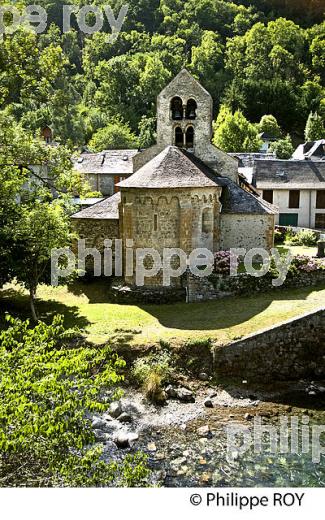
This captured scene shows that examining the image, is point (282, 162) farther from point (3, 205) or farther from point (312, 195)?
point (3, 205)

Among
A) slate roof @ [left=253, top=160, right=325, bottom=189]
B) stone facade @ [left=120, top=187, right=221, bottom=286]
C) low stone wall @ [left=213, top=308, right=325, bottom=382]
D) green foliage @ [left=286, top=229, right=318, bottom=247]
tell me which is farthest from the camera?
slate roof @ [left=253, top=160, right=325, bottom=189]

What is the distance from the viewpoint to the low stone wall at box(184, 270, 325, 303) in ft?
79.4

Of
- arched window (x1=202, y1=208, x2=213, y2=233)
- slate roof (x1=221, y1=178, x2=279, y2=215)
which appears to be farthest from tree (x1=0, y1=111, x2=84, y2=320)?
slate roof (x1=221, y1=178, x2=279, y2=215)

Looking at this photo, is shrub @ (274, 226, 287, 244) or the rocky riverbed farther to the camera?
shrub @ (274, 226, 287, 244)

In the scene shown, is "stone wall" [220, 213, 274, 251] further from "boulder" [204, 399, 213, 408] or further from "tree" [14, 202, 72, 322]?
"boulder" [204, 399, 213, 408]

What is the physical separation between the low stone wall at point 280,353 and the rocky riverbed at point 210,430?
1.65 ft

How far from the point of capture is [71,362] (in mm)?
10109

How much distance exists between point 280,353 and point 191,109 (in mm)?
16444

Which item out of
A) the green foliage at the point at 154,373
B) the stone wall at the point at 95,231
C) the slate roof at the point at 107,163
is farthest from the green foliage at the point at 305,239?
the slate roof at the point at 107,163

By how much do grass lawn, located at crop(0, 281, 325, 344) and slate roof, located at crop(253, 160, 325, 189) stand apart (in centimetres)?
1746

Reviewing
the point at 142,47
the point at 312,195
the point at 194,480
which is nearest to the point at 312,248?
the point at 312,195

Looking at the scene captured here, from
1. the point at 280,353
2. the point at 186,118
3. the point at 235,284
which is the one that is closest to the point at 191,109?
the point at 186,118

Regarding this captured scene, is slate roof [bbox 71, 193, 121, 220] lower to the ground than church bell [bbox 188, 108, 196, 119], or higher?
lower

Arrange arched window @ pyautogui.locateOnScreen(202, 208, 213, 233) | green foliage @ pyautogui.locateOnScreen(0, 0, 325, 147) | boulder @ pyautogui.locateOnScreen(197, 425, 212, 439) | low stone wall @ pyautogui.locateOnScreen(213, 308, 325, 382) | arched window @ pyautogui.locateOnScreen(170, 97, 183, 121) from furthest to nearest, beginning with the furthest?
green foliage @ pyautogui.locateOnScreen(0, 0, 325, 147), arched window @ pyautogui.locateOnScreen(170, 97, 183, 121), arched window @ pyautogui.locateOnScreen(202, 208, 213, 233), low stone wall @ pyautogui.locateOnScreen(213, 308, 325, 382), boulder @ pyautogui.locateOnScreen(197, 425, 212, 439)
